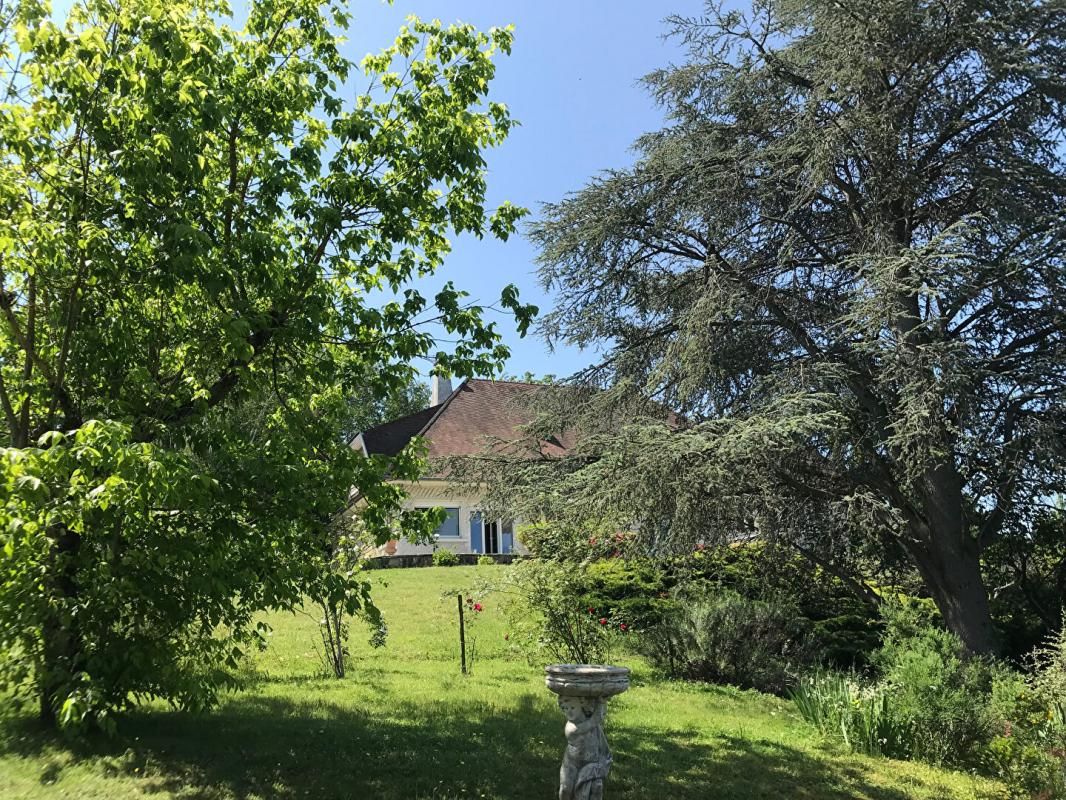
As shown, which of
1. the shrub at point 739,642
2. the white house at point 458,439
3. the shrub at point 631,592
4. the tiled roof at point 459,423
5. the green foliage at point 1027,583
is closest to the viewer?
the green foliage at point 1027,583

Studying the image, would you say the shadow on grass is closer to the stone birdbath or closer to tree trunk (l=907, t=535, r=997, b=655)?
the stone birdbath

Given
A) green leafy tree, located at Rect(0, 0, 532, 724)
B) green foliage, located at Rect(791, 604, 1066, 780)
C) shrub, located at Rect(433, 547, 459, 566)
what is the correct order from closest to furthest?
green leafy tree, located at Rect(0, 0, 532, 724) → green foliage, located at Rect(791, 604, 1066, 780) → shrub, located at Rect(433, 547, 459, 566)

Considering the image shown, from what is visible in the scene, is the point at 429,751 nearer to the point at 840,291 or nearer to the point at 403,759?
the point at 403,759

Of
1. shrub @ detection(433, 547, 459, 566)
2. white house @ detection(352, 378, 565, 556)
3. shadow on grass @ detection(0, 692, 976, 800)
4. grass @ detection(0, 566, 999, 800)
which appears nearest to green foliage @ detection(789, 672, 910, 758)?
grass @ detection(0, 566, 999, 800)

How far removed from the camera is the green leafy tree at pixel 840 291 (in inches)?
348

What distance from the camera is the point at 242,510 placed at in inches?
232

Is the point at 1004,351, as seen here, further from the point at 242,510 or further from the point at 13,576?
the point at 13,576

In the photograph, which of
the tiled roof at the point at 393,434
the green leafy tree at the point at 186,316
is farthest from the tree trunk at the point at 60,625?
the tiled roof at the point at 393,434

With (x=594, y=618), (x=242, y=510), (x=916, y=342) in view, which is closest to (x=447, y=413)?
(x=594, y=618)

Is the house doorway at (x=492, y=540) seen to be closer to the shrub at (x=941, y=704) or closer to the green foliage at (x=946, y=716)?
the green foliage at (x=946, y=716)

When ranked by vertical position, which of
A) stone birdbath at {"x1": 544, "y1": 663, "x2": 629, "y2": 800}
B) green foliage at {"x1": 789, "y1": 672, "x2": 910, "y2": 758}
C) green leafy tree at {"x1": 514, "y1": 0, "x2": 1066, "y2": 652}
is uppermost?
green leafy tree at {"x1": 514, "y1": 0, "x2": 1066, "y2": 652}

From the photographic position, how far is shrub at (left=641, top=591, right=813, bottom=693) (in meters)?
11.4

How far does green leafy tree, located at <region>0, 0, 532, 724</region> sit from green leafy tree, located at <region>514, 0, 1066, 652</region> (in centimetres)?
406

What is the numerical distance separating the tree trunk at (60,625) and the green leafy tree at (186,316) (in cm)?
2
